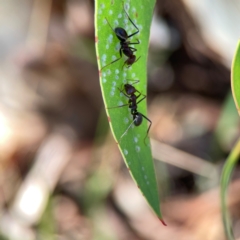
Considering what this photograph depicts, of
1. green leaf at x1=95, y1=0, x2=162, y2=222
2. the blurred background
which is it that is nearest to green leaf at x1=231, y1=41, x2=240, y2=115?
green leaf at x1=95, y1=0, x2=162, y2=222

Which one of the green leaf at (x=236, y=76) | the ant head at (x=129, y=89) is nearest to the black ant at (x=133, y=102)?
the ant head at (x=129, y=89)

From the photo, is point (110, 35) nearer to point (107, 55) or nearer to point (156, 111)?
point (107, 55)

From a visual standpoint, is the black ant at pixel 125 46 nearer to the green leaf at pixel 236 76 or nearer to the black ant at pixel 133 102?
the black ant at pixel 133 102

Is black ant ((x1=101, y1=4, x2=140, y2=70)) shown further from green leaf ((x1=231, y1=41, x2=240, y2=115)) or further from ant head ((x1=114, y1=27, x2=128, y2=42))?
green leaf ((x1=231, y1=41, x2=240, y2=115))

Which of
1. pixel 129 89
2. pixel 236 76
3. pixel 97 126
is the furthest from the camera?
pixel 97 126

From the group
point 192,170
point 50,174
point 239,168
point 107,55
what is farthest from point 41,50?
point 107,55

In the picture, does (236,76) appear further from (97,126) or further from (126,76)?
(97,126)

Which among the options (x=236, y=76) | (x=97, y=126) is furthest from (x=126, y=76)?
(x=97, y=126)
